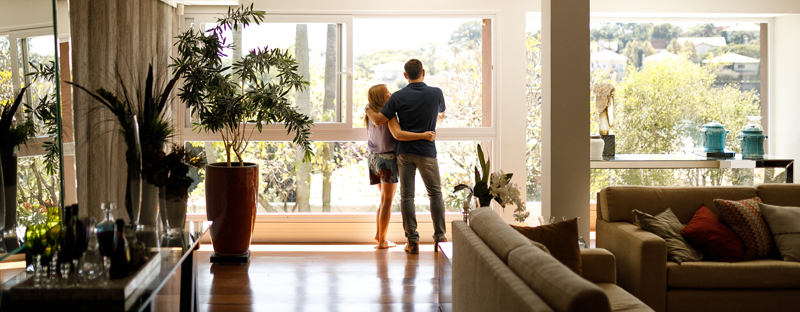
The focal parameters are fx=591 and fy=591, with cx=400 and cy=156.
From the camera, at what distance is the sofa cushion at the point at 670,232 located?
3209mm

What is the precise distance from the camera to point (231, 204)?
433 centimetres

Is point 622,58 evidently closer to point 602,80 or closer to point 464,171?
point 602,80

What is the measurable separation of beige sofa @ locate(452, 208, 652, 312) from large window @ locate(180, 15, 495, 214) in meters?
2.50

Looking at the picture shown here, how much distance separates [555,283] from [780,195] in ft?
8.96

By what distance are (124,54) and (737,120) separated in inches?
209

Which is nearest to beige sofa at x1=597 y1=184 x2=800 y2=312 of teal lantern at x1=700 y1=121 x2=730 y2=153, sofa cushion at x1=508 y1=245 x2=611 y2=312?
sofa cushion at x1=508 y1=245 x2=611 y2=312

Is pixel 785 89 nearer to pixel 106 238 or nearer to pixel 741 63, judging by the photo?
pixel 741 63

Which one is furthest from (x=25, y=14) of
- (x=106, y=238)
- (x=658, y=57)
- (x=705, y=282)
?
(x=658, y=57)

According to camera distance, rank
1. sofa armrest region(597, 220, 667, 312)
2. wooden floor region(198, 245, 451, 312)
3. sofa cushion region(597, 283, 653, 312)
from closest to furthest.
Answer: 1. sofa cushion region(597, 283, 653, 312)
2. sofa armrest region(597, 220, 667, 312)
3. wooden floor region(198, 245, 451, 312)

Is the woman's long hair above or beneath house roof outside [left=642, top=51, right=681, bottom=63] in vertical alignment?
beneath

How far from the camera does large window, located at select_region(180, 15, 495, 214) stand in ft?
Result: 17.2

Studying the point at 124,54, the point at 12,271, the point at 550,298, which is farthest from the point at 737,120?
the point at 12,271

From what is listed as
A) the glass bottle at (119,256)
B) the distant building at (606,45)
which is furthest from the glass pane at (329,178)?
the glass bottle at (119,256)

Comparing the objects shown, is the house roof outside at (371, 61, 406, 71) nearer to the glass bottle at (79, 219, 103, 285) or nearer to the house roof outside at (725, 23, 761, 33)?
the house roof outside at (725, 23, 761, 33)
